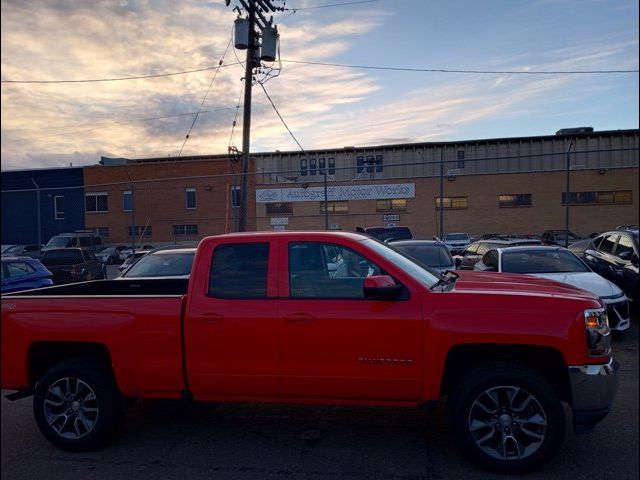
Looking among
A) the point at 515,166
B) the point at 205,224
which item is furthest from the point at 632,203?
the point at 205,224

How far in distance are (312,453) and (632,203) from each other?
1121 inches

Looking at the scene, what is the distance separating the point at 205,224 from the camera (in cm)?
2553

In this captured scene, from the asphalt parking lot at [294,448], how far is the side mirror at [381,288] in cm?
131

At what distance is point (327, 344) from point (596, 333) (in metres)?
2.02

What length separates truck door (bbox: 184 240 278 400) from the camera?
425 cm

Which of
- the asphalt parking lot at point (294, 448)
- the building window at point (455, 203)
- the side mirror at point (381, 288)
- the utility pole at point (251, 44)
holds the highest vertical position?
the utility pole at point (251, 44)

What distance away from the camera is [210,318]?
431 centimetres

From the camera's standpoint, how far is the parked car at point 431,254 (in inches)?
396

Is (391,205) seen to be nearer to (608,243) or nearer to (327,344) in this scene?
(608,243)

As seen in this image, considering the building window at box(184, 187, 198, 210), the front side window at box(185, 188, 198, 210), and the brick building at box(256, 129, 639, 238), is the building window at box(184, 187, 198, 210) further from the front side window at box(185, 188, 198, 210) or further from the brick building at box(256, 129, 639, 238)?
the brick building at box(256, 129, 639, 238)

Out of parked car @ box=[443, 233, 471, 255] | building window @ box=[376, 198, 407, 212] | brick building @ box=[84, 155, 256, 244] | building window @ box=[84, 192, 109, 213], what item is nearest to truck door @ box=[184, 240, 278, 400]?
building window @ box=[376, 198, 407, 212]

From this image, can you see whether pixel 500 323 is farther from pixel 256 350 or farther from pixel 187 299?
pixel 187 299

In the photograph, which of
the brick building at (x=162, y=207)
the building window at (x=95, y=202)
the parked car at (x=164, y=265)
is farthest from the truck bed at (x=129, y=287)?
the building window at (x=95, y=202)

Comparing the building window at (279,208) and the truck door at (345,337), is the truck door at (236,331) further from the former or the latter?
the building window at (279,208)
